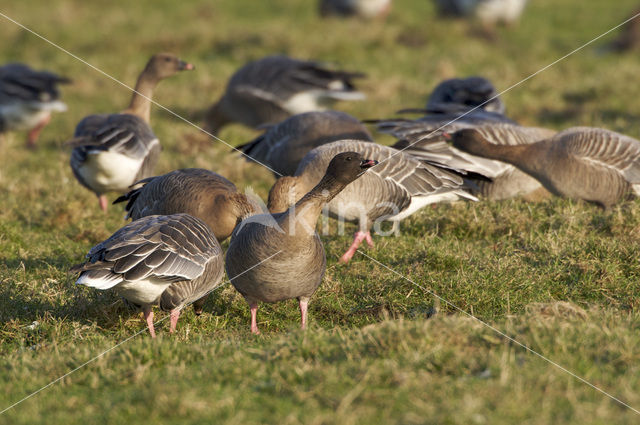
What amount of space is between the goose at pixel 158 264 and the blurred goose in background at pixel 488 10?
570 inches

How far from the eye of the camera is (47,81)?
12.2 m

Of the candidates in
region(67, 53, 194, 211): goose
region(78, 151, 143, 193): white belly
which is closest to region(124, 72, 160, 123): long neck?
region(67, 53, 194, 211): goose

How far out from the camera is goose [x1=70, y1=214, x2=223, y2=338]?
5.29 meters

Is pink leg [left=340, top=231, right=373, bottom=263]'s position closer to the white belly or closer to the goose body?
the goose body

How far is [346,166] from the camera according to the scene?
19.3 ft

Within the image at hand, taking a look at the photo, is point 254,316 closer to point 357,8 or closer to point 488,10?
point 488,10

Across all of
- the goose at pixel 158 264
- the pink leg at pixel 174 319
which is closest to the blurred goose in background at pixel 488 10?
the goose at pixel 158 264

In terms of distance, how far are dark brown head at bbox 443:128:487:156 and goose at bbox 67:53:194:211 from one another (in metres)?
3.57

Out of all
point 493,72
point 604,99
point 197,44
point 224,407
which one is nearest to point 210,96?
point 197,44

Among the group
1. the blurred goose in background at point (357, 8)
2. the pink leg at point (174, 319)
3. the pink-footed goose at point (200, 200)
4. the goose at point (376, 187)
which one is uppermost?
the blurred goose in background at point (357, 8)

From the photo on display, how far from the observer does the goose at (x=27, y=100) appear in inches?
475

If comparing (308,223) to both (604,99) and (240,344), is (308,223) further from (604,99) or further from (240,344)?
(604,99)

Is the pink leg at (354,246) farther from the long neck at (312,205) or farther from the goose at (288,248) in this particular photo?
the long neck at (312,205)

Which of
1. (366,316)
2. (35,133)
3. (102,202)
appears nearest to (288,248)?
(366,316)
